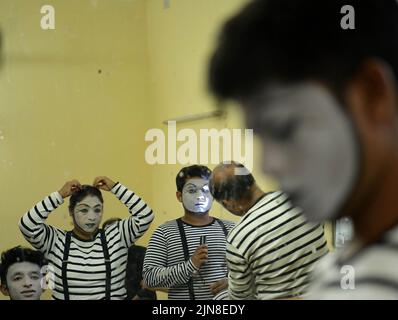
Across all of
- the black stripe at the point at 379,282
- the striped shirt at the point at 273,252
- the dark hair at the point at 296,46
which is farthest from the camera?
the striped shirt at the point at 273,252

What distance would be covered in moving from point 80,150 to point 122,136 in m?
0.08

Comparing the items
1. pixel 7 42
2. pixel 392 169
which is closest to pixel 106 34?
pixel 7 42

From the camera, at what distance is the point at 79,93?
98 cm

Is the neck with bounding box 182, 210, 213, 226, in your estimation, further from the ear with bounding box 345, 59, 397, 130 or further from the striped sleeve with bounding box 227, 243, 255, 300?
the ear with bounding box 345, 59, 397, 130

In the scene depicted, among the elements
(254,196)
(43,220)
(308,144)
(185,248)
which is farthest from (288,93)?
(43,220)

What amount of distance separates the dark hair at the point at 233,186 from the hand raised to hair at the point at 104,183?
0.17 meters

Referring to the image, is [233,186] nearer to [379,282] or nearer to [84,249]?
[84,249]

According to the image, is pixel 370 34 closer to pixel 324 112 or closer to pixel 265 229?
pixel 324 112

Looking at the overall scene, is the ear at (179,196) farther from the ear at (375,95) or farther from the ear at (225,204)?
the ear at (375,95)

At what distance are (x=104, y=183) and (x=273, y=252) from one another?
308mm

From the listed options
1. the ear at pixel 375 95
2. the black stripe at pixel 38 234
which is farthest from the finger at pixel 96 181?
the ear at pixel 375 95

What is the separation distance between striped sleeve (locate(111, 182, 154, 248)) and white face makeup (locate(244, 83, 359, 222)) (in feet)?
1.35

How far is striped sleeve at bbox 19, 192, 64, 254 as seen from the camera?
0.98 meters

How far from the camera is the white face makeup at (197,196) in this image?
0.96 meters
